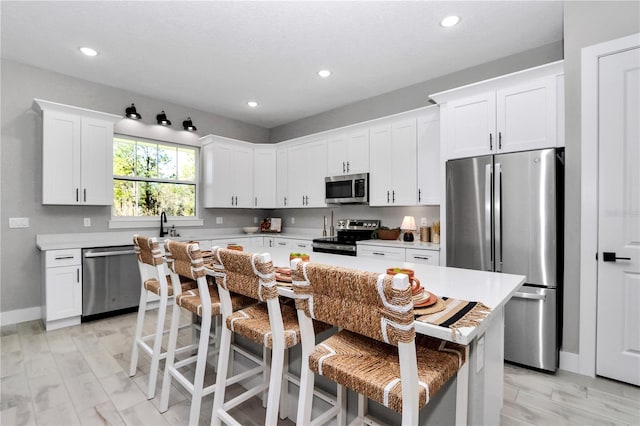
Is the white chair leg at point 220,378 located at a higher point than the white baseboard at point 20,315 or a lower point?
higher

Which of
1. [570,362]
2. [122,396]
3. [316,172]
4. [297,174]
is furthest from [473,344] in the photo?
[297,174]

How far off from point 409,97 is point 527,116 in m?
1.77

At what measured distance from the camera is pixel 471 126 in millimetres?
3082

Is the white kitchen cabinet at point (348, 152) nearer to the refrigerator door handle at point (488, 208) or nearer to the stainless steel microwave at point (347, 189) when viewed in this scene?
the stainless steel microwave at point (347, 189)

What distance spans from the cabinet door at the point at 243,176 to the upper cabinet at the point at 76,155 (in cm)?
172

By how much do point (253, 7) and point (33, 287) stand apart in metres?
3.94

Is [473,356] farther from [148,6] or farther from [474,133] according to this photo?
[148,6]

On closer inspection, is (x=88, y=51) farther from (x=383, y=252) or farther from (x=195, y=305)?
(x=383, y=252)

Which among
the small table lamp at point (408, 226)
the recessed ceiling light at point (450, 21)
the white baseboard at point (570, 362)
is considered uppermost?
the recessed ceiling light at point (450, 21)

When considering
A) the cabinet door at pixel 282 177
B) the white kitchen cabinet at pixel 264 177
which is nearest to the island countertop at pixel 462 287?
the cabinet door at pixel 282 177

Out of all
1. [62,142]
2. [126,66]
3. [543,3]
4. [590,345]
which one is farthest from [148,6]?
[590,345]

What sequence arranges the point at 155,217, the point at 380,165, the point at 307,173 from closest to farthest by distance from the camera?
the point at 380,165 < the point at 155,217 < the point at 307,173

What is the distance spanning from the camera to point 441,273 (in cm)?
192

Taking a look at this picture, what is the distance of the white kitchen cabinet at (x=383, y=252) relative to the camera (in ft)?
11.9
